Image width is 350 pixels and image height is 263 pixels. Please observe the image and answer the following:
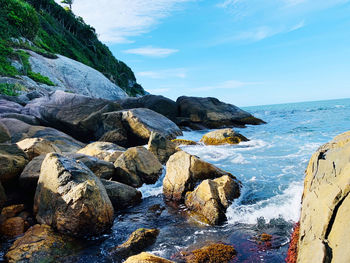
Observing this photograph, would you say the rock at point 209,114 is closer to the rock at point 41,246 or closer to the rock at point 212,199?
the rock at point 212,199

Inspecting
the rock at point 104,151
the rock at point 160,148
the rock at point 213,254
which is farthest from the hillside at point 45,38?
the rock at point 213,254

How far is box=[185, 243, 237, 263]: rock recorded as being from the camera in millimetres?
4609

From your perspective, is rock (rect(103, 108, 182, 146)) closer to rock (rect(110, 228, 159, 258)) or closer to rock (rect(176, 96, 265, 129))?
rock (rect(176, 96, 265, 129))

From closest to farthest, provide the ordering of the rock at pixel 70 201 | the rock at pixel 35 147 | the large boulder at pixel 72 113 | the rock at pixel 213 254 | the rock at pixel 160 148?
the rock at pixel 213 254
the rock at pixel 70 201
the rock at pixel 35 147
the rock at pixel 160 148
the large boulder at pixel 72 113

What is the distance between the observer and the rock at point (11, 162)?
6715 millimetres

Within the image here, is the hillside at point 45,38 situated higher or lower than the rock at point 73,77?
higher

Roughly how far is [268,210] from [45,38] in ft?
173

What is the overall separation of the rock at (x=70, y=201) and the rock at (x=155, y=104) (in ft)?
70.9

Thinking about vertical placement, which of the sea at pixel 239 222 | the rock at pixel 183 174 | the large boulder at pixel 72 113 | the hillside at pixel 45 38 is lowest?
the sea at pixel 239 222

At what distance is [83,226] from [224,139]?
13574mm

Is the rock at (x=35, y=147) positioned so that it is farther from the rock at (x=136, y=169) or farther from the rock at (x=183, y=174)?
the rock at (x=183, y=174)

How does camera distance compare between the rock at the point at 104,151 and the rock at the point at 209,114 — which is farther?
the rock at the point at 209,114

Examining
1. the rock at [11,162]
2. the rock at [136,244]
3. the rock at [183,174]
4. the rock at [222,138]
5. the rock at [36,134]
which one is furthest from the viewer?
the rock at [222,138]

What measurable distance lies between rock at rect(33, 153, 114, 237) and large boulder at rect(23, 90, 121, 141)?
11.3 m
